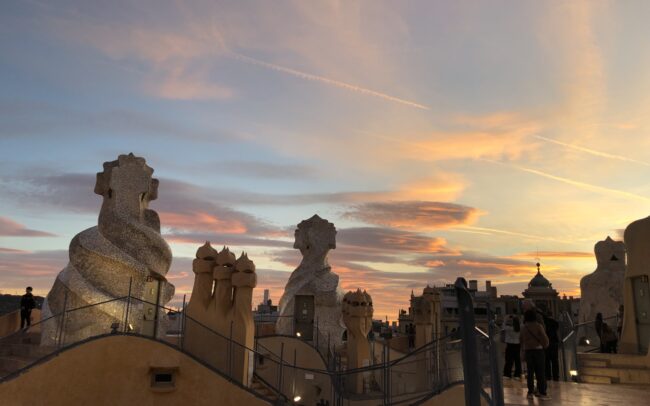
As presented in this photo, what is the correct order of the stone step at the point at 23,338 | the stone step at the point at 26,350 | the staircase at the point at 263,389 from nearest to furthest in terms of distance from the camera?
the stone step at the point at 26,350 < the stone step at the point at 23,338 < the staircase at the point at 263,389

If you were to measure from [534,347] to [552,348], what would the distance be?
140 inches

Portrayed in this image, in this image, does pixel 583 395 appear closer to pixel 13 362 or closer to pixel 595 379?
pixel 595 379

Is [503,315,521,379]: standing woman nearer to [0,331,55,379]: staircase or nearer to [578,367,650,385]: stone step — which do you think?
[578,367,650,385]: stone step

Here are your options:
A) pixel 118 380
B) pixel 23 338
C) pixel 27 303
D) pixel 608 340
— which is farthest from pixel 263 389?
pixel 608 340

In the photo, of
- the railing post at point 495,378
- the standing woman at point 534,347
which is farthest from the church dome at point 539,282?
the railing post at point 495,378

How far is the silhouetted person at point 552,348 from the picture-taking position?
376 inches

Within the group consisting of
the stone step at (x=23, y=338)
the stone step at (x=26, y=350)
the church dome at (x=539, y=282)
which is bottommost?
the stone step at (x=26, y=350)

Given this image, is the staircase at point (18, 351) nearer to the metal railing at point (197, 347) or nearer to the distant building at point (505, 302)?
the metal railing at point (197, 347)

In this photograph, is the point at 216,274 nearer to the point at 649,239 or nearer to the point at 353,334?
the point at 353,334

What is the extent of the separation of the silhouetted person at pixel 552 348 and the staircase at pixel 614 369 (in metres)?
1.05

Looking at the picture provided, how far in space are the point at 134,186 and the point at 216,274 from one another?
401 cm

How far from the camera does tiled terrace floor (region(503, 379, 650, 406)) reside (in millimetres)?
6637

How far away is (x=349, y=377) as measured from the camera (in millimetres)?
16547

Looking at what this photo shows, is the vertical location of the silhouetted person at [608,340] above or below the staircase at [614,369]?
above
